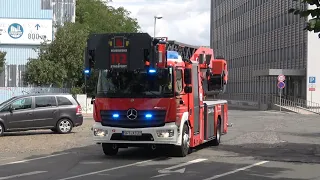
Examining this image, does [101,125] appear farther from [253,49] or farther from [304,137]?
[253,49]

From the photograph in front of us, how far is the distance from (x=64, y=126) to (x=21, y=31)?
84.0 ft

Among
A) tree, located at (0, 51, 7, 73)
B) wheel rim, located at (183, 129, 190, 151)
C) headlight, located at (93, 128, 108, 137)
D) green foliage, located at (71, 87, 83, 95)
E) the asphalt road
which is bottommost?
→ the asphalt road

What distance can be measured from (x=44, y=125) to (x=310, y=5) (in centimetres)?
1485

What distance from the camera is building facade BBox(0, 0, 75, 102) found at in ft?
154

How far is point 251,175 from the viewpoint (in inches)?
470

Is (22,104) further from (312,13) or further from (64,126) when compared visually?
(312,13)

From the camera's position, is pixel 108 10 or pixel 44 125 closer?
pixel 44 125

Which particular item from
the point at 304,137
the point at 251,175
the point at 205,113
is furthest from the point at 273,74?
the point at 251,175

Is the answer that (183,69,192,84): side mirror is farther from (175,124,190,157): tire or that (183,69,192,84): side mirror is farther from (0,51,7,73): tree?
(0,51,7,73): tree

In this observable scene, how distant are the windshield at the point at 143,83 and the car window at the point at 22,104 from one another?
29.7ft

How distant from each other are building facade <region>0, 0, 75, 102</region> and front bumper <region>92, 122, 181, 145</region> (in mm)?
33592

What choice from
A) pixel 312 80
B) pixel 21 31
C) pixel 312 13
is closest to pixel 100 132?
pixel 312 13

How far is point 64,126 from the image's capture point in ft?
77.1

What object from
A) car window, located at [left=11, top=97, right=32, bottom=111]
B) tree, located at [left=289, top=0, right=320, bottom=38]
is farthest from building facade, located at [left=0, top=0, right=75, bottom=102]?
tree, located at [left=289, top=0, right=320, bottom=38]
